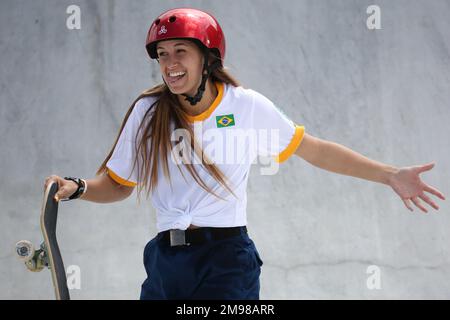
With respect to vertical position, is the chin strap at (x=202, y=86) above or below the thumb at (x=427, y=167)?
above

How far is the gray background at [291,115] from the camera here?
521 cm

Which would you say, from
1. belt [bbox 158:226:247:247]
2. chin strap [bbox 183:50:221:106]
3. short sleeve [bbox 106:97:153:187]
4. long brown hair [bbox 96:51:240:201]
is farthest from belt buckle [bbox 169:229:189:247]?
chin strap [bbox 183:50:221:106]

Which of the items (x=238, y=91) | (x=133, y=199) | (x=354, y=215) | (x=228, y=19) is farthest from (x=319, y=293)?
(x=238, y=91)

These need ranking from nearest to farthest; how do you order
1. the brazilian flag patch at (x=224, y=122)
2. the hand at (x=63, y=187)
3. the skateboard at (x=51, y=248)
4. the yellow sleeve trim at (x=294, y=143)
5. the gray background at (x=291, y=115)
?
1. the skateboard at (x=51, y=248)
2. the hand at (x=63, y=187)
3. the brazilian flag patch at (x=224, y=122)
4. the yellow sleeve trim at (x=294, y=143)
5. the gray background at (x=291, y=115)

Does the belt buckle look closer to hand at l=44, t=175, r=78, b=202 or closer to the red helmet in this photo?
→ hand at l=44, t=175, r=78, b=202

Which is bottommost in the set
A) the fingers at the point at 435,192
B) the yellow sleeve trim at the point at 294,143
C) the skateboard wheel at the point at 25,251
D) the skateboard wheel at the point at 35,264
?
the skateboard wheel at the point at 35,264

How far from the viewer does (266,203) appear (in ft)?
17.3

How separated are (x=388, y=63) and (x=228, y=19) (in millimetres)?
1246

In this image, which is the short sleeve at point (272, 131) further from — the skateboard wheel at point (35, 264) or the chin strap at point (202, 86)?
the skateboard wheel at point (35, 264)

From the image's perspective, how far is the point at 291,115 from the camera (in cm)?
532

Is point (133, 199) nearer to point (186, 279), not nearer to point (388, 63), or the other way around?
point (388, 63)

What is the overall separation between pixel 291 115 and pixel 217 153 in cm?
266

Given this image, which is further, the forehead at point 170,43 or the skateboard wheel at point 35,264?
the forehead at point 170,43

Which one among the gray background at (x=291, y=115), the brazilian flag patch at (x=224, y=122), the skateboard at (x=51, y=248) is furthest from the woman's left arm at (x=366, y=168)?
the gray background at (x=291, y=115)
